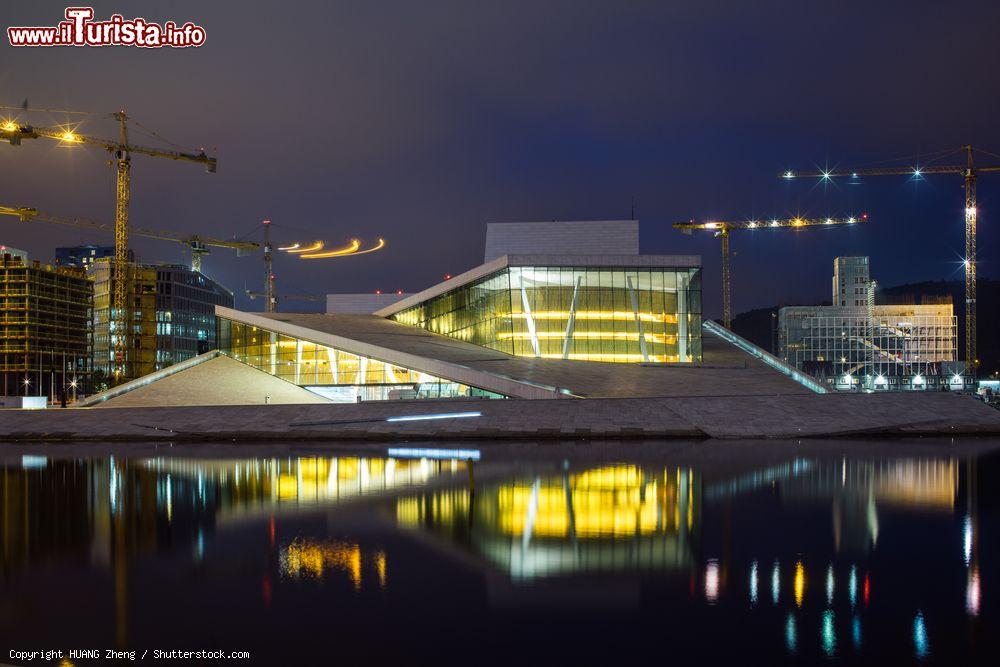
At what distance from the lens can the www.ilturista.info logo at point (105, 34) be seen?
3669 centimetres

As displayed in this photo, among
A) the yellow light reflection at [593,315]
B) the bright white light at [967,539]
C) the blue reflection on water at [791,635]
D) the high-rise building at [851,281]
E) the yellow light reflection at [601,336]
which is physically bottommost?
the bright white light at [967,539]

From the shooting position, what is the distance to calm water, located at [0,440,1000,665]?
22.9 ft

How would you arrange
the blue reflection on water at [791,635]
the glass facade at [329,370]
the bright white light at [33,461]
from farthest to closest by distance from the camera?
the glass facade at [329,370]
the bright white light at [33,461]
the blue reflection on water at [791,635]

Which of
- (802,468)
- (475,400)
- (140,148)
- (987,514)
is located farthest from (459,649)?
(140,148)

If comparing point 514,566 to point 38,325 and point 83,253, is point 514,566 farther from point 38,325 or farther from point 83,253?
point 83,253

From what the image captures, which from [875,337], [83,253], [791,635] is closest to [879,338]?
[875,337]

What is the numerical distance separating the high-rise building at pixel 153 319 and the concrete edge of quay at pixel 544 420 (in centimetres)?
6917

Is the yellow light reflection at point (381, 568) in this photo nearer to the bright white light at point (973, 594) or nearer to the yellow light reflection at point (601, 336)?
the bright white light at point (973, 594)

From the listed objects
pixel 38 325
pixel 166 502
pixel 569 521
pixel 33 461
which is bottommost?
pixel 33 461

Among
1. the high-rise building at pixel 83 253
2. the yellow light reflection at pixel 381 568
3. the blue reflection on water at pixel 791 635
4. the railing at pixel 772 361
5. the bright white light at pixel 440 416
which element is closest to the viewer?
the blue reflection on water at pixel 791 635

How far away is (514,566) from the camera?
9438mm

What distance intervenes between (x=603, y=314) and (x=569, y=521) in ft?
101

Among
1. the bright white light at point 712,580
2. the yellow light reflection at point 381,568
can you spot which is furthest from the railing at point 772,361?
the yellow light reflection at point 381,568

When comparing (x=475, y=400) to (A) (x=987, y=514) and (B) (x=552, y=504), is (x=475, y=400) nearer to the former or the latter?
(B) (x=552, y=504)
